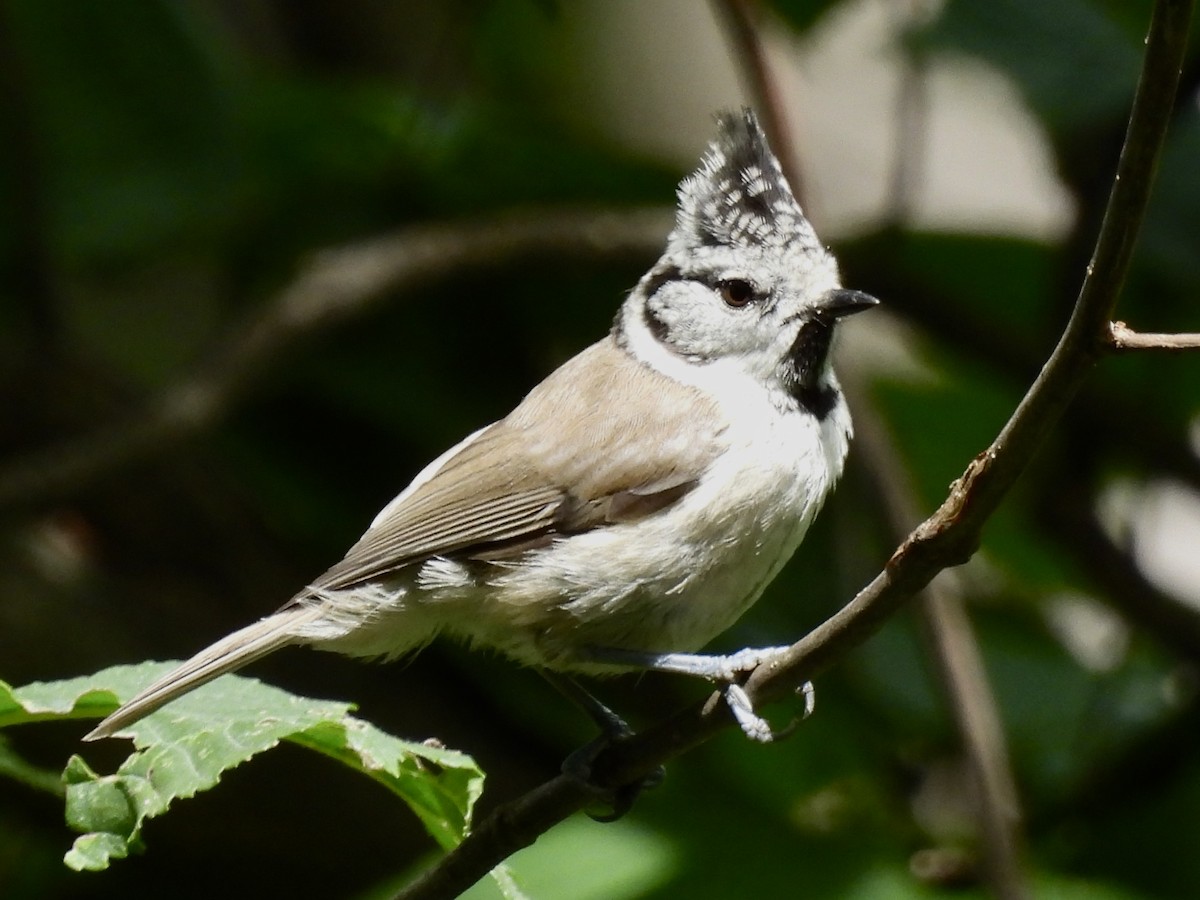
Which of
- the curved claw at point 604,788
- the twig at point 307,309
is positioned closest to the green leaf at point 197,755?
the curved claw at point 604,788

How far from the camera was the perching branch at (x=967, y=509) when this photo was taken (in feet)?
4.66

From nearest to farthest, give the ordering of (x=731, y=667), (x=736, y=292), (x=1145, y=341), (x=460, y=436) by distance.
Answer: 1. (x=1145, y=341)
2. (x=731, y=667)
3. (x=736, y=292)
4. (x=460, y=436)

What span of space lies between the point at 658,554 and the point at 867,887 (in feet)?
3.26

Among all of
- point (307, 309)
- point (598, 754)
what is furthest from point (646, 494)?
point (307, 309)

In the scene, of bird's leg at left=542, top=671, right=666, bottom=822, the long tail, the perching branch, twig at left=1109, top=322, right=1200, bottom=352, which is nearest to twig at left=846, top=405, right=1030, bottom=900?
bird's leg at left=542, top=671, right=666, bottom=822

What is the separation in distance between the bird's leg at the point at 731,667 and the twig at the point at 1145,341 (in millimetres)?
612

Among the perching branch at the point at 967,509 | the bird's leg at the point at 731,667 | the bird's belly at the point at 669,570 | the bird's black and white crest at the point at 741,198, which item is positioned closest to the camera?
the perching branch at the point at 967,509

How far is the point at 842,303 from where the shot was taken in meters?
2.77

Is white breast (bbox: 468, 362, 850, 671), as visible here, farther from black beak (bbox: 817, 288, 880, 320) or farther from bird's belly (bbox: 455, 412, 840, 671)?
black beak (bbox: 817, 288, 880, 320)

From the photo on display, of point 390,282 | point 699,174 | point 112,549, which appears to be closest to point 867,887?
point 699,174

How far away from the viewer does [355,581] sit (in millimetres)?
2680

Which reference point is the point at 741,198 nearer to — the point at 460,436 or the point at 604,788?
the point at 604,788

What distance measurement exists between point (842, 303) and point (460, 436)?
202 centimetres

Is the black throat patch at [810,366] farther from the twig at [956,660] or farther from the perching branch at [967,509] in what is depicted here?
the perching branch at [967,509]
